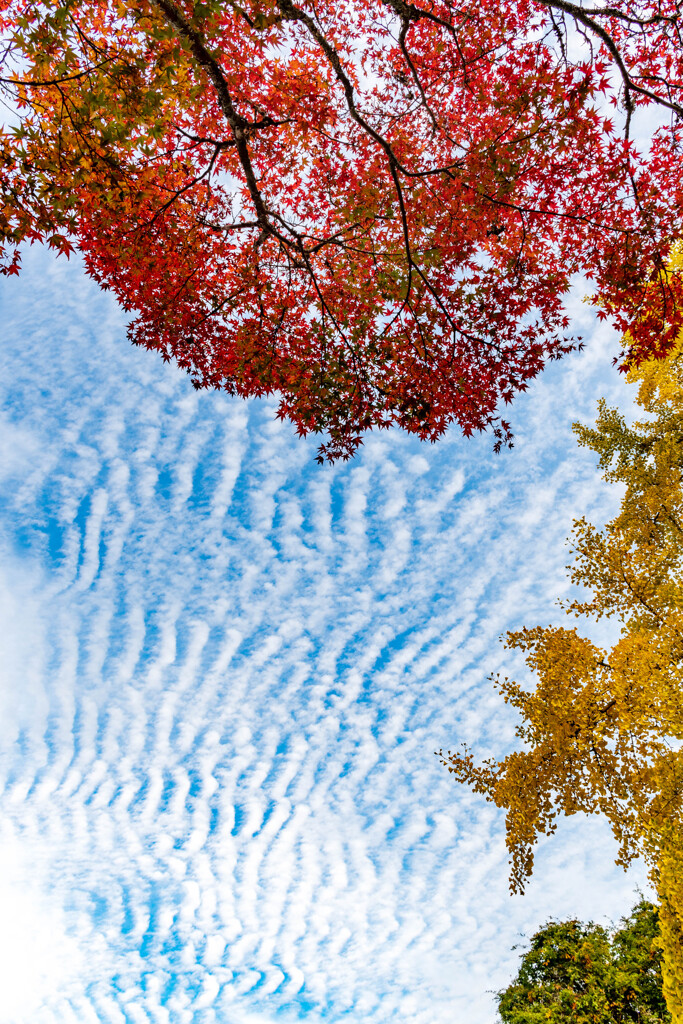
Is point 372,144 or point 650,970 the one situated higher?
point 372,144

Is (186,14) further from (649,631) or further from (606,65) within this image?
(649,631)

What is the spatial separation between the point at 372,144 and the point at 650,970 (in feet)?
51.9

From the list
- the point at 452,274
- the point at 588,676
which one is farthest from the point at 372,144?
the point at 588,676

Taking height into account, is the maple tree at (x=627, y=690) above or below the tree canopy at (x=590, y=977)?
above

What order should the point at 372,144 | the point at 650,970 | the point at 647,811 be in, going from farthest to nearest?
the point at 650,970
the point at 647,811
the point at 372,144

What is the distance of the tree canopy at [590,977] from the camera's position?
11250 millimetres

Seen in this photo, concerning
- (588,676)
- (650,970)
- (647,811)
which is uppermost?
(588,676)

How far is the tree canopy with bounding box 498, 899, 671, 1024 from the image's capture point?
11.2 m

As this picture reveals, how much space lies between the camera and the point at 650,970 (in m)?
11.5

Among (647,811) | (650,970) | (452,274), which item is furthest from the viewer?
(650,970)

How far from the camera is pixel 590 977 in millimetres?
11930

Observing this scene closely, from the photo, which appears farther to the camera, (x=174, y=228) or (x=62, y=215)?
(x=174, y=228)

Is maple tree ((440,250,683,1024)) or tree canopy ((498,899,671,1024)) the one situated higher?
maple tree ((440,250,683,1024))

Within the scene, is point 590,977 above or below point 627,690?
below
